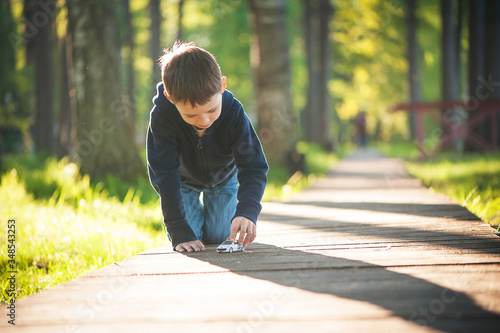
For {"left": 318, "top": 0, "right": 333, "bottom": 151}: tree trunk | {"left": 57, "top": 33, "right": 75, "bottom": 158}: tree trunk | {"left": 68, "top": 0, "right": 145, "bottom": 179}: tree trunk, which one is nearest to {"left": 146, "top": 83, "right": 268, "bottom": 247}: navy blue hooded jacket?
{"left": 68, "top": 0, "right": 145, "bottom": 179}: tree trunk

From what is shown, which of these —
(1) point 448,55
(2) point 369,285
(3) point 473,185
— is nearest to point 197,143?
(2) point 369,285

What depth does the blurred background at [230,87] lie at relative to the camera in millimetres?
4383

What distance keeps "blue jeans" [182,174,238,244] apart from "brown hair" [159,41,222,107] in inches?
44.0

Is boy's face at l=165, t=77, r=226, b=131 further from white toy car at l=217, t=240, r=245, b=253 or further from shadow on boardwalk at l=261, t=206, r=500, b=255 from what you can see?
shadow on boardwalk at l=261, t=206, r=500, b=255

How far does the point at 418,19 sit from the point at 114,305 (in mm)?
21399

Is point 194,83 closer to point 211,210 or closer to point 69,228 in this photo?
point 211,210

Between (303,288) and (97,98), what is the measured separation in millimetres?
5837

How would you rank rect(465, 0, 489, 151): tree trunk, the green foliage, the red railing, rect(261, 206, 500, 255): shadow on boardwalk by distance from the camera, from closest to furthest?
rect(261, 206, 500, 255): shadow on boardwalk < the red railing < rect(465, 0, 489, 151): tree trunk < the green foliage

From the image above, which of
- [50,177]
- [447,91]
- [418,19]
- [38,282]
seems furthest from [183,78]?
[418,19]

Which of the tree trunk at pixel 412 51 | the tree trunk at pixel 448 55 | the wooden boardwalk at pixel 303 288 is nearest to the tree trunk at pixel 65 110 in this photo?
the wooden boardwalk at pixel 303 288

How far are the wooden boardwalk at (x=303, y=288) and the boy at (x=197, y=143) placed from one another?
0.22 m

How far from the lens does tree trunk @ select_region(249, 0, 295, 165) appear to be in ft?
31.1

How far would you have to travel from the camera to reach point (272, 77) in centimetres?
951

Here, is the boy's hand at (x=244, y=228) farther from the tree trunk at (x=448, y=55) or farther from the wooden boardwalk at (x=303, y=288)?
the tree trunk at (x=448, y=55)
